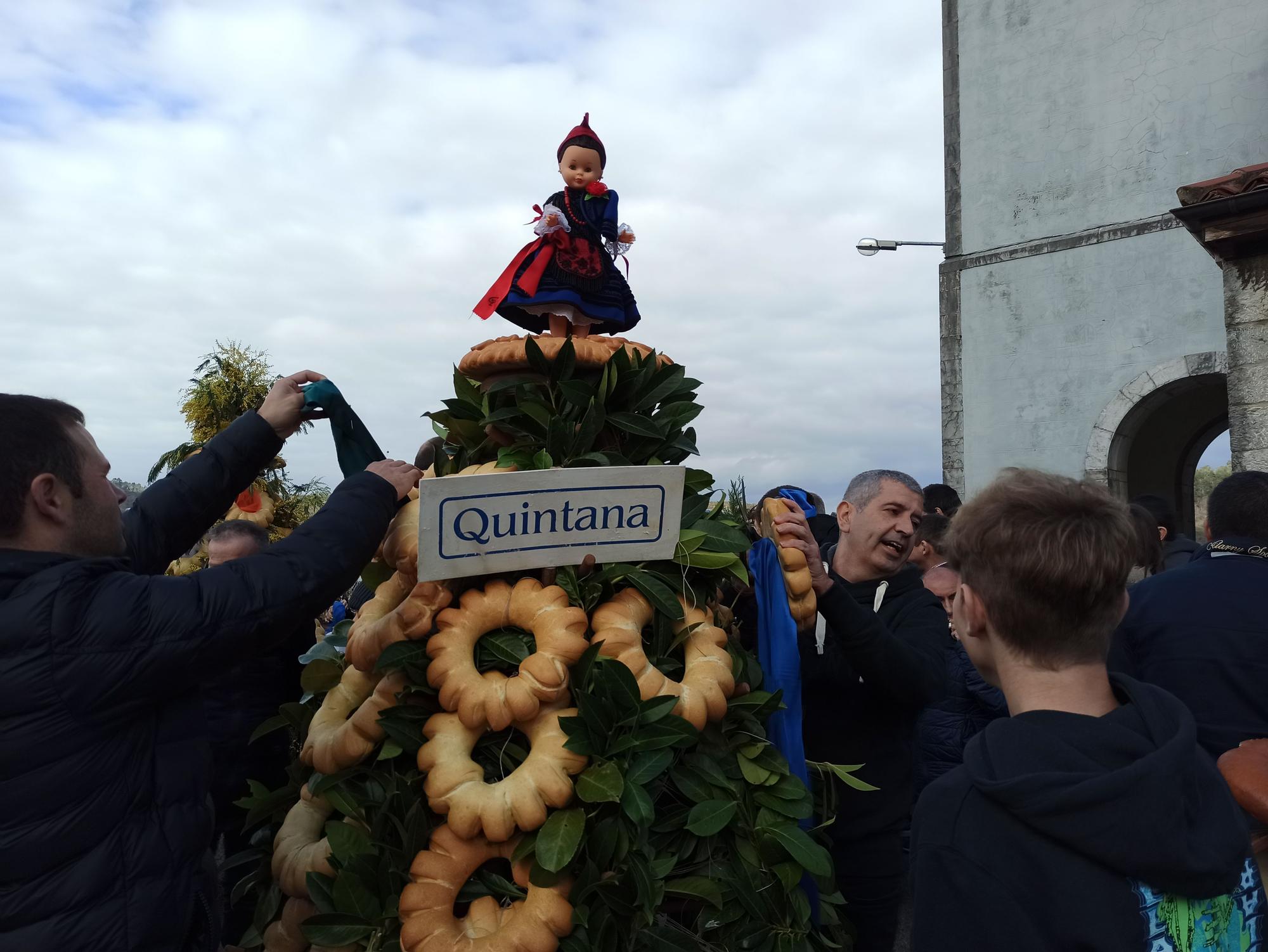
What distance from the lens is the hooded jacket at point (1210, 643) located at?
2.56 meters

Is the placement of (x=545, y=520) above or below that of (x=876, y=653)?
above

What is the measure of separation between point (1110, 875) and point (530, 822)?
42.9 inches

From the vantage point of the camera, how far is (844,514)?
2.94m

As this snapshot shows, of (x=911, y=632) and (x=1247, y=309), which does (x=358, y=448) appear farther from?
(x=1247, y=309)

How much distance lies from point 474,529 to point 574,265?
4.01ft

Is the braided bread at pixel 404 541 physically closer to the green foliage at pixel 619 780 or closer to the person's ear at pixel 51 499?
the green foliage at pixel 619 780

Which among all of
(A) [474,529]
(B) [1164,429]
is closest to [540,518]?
(A) [474,529]

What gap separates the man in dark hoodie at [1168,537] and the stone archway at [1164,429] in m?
4.89

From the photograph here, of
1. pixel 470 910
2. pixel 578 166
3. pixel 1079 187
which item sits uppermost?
pixel 1079 187

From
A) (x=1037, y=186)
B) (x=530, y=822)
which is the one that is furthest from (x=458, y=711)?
(x=1037, y=186)

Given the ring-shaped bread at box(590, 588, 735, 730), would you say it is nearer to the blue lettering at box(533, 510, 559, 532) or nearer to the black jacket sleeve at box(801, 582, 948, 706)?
the blue lettering at box(533, 510, 559, 532)

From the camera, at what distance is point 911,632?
2.64 meters

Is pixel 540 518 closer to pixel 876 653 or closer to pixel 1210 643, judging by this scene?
pixel 876 653

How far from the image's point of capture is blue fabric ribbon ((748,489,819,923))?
2293 millimetres
